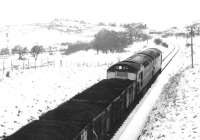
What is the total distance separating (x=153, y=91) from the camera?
32562mm

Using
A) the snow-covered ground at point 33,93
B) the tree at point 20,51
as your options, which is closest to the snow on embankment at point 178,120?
the snow-covered ground at point 33,93

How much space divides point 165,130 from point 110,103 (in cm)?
431

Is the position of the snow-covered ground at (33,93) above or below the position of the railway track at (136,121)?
above

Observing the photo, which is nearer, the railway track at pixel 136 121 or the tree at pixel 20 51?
the railway track at pixel 136 121

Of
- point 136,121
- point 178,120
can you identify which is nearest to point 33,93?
point 136,121

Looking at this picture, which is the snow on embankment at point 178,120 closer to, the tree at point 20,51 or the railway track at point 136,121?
the railway track at point 136,121

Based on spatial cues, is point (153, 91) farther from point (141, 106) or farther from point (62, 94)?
point (62, 94)

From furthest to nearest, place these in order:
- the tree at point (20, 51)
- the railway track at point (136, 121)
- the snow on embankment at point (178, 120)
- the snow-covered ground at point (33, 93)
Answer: the tree at point (20, 51)
the snow-covered ground at point (33, 93)
the railway track at point (136, 121)
the snow on embankment at point (178, 120)

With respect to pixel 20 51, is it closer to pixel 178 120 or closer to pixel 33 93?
pixel 33 93

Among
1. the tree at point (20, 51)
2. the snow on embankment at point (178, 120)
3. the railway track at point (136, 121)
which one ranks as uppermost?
the tree at point (20, 51)

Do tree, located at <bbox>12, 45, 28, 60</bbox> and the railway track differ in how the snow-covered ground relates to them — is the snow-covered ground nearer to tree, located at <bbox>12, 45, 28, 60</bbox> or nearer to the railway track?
the railway track

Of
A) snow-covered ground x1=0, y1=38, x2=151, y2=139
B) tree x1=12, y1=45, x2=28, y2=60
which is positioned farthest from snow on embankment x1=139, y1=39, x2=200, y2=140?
tree x1=12, y1=45, x2=28, y2=60

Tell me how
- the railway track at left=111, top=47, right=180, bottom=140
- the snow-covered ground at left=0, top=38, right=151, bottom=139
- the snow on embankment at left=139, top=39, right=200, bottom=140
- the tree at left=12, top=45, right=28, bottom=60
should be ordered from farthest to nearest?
the tree at left=12, top=45, right=28, bottom=60, the snow-covered ground at left=0, top=38, right=151, bottom=139, the railway track at left=111, top=47, right=180, bottom=140, the snow on embankment at left=139, top=39, right=200, bottom=140

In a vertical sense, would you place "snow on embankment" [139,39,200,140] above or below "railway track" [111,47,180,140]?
above
